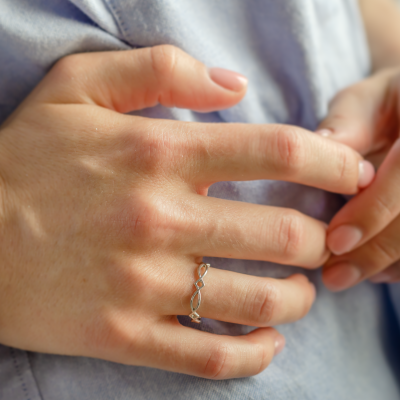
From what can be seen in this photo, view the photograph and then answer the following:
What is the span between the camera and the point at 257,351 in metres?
0.54

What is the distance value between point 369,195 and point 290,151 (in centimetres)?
20

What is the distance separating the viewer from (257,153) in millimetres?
529

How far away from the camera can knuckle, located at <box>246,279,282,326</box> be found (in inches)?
21.2

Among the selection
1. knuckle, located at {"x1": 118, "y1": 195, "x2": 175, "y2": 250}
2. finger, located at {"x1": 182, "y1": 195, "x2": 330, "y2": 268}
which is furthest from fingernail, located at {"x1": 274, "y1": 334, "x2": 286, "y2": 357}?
knuckle, located at {"x1": 118, "y1": 195, "x2": 175, "y2": 250}

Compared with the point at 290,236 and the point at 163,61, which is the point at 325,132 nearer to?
the point at 290,236

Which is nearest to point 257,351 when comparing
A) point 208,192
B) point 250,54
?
point 208,192

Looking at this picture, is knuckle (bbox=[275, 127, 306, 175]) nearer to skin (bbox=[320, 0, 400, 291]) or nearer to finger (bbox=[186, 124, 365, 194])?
finger (bbox=[186, 124, 365, 194])

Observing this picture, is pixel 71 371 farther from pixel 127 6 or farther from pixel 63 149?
pixel 127 6

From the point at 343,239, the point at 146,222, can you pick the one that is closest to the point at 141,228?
the point at 146,222

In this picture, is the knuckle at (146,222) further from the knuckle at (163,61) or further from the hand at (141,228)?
the knuckle at (163,61)

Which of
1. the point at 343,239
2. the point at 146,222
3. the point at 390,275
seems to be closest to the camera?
the point at 146,222

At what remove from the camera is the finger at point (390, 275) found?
2.30ft

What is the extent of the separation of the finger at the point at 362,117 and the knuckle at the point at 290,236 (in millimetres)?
194

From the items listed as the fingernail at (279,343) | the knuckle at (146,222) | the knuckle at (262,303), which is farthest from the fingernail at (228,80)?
the fingernail at (279,343)
